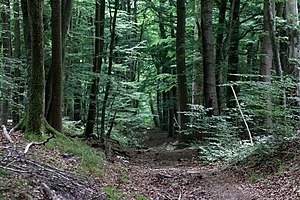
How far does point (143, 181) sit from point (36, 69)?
4041 mm

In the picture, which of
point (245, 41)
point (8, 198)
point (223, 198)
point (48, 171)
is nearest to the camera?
point (8, 198)

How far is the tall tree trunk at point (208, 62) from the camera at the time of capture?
12836 mm

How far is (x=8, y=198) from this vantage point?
13.4 ft

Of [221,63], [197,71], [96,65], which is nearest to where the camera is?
[221,63]

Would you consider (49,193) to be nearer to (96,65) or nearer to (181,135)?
(96,65)

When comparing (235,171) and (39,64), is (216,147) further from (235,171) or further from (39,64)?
(39,64)

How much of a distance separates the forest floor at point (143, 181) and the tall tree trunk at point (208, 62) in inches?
103

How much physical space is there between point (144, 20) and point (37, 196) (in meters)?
25.0

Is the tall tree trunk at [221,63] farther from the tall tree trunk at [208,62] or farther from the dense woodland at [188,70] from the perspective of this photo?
the tall tree trunk at [208,62]

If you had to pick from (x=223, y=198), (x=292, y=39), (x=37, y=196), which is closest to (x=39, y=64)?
(x=37, y=196)

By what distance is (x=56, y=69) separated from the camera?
10.5 m

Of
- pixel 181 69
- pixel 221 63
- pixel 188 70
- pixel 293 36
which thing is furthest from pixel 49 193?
pixel 188 70

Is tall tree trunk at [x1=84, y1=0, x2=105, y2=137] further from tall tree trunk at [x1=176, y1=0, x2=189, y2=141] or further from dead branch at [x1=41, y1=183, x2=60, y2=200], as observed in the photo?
dead branch at [x1=41, y1=183, x2=60, y2=200]

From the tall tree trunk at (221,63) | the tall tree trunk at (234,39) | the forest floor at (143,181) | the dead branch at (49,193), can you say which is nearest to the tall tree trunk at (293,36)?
the tall tree trunk at (234,39)
